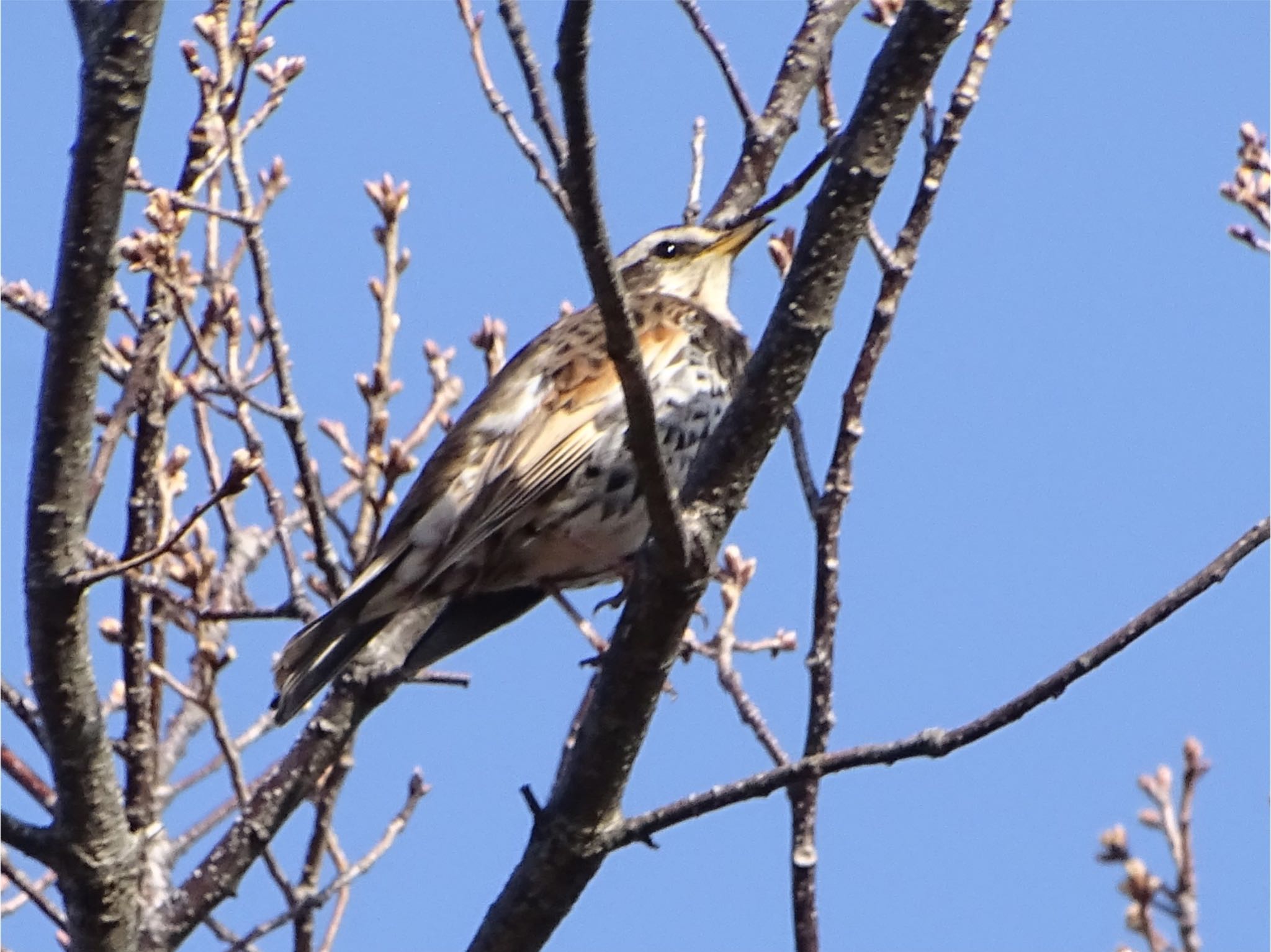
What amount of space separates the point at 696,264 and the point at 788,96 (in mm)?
801

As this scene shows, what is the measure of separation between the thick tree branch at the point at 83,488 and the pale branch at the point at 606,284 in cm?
71

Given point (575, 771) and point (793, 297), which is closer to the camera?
point (793, 297)

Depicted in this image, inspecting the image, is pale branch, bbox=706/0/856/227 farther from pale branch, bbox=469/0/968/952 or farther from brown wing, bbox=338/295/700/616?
pale branch, bbox=469/0/968/952

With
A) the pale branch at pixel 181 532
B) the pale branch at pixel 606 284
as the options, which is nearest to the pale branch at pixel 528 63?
the pale branch at pixel 606 284

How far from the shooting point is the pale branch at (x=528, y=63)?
9.98 ft

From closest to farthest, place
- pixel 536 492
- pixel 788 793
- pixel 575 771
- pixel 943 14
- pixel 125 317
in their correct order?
pixel 943 14
pixel 575 771
pixel 788 793
pixel 125 317
pixel 536 492

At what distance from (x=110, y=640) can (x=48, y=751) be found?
6.24 ft

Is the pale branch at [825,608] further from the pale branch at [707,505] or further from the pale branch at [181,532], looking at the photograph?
the pale branch at [181,532]

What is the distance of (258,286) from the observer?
445 centimetres

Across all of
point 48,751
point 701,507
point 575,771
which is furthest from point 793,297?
point 48,751

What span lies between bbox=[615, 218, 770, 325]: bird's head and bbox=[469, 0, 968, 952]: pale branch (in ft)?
9.57

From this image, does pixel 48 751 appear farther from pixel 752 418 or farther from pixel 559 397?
pixel 559 397

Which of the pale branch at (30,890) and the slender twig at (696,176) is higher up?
the slender twig at (696,176)

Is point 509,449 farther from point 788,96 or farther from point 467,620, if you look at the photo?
point 788,96
